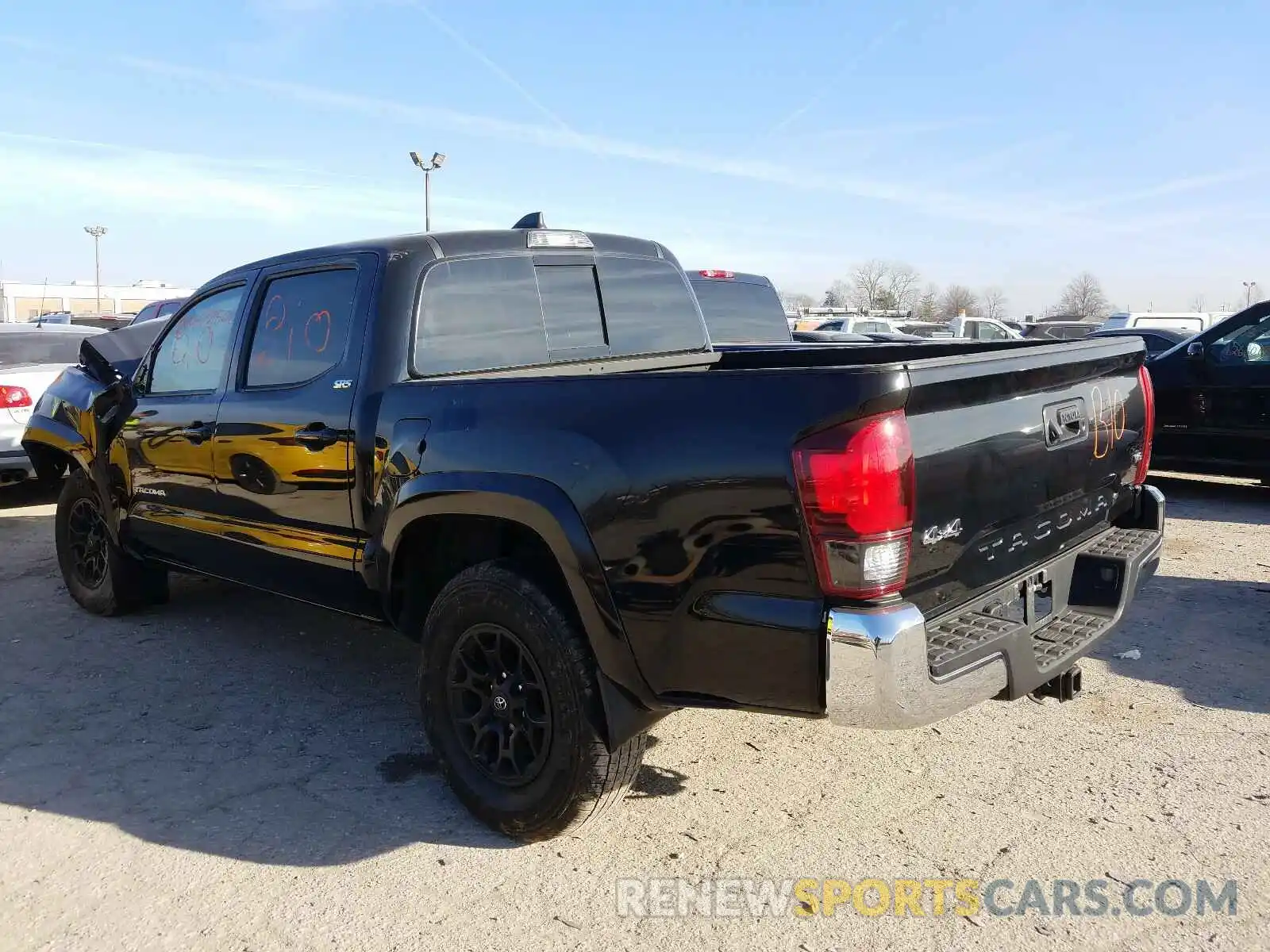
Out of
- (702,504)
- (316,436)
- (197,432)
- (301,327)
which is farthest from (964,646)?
(197,432)

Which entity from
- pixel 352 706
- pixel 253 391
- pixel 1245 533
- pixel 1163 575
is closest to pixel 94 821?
pixel 352 706

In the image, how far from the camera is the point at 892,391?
2.38m

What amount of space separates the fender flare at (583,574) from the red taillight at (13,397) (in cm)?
703

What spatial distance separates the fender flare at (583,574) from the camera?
2809 mm

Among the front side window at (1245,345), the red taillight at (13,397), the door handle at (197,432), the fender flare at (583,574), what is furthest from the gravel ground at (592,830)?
the front side window at (1245,345)

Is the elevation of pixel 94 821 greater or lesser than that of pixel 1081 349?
lesser

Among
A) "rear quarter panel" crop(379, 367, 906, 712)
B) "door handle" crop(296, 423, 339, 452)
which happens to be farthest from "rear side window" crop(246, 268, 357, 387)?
"rear quarter panel" crop(379, 367, 906, 712)

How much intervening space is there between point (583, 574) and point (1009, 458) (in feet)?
4.15

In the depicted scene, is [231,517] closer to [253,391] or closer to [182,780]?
[253,391]

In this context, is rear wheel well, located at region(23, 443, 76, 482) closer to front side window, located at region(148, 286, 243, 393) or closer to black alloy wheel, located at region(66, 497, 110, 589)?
black alloy wheel, located at region(66, 497, 110, 589)

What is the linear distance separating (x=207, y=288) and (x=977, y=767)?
3.92 meters

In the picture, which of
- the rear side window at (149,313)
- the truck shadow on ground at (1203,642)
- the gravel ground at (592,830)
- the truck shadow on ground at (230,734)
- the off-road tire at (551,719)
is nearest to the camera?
the gravel ground at (592,830)

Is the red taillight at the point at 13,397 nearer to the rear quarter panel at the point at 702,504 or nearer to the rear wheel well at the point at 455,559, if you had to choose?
the rear wheel well at the point at 455,559

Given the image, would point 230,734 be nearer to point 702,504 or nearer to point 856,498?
point 702,504
